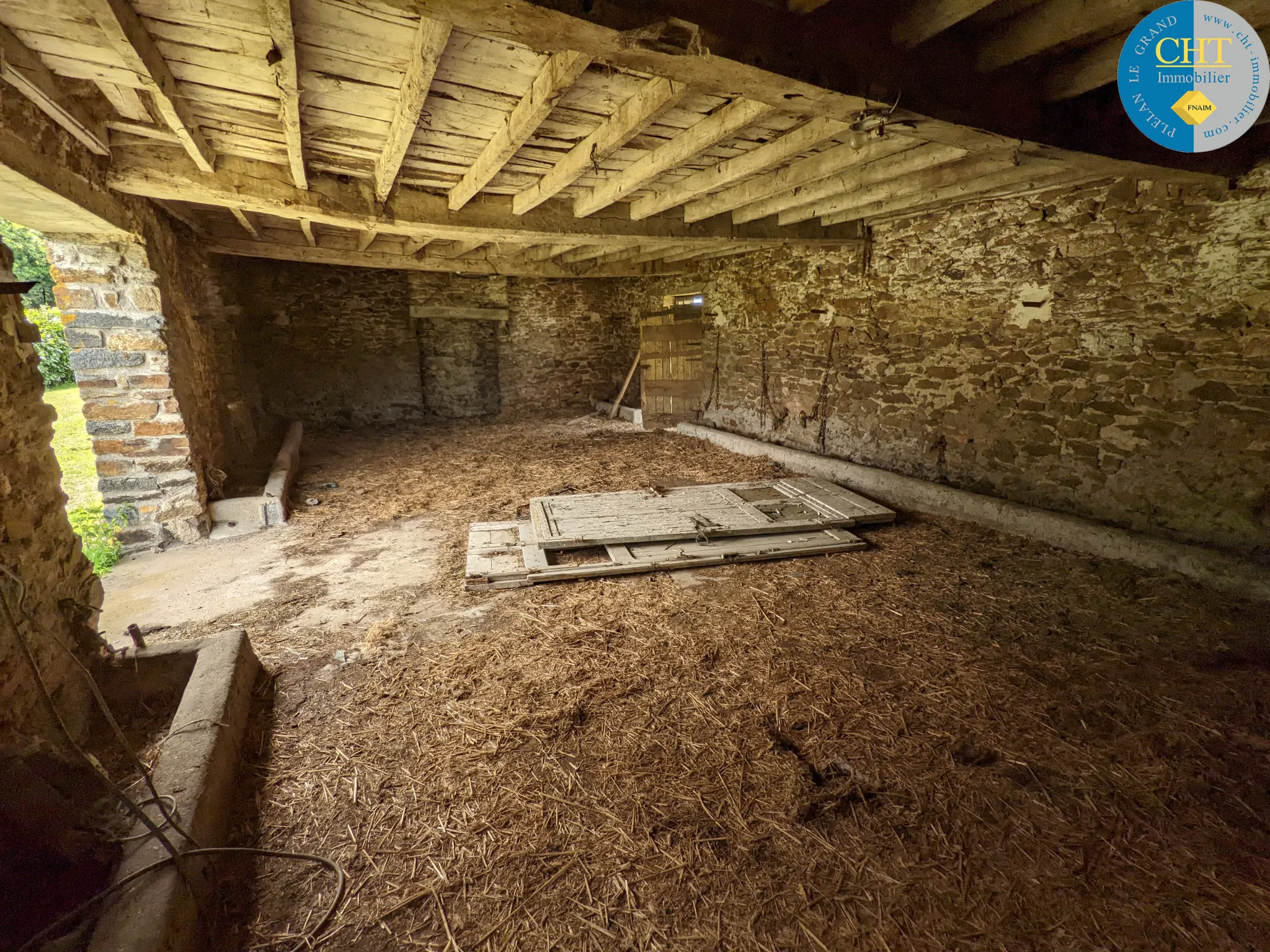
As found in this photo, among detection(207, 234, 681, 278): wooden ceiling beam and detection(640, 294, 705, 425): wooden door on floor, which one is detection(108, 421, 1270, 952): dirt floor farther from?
detection(640, 294, 705, 425): wooden door on floor

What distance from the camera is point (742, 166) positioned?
3.15 m

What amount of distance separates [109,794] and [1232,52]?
16.2ft

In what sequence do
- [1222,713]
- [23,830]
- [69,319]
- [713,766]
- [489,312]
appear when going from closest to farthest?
[23,830] < [713,766] < [1222,713] < [69,319] < [489,312]

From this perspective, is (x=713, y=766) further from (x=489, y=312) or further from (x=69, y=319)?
(x=489, y=312)

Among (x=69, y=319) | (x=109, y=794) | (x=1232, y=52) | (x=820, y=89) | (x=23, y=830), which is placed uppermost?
(x=1232, y=52)

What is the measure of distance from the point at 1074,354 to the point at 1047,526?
123cm

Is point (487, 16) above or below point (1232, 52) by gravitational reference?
below

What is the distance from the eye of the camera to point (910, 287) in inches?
190

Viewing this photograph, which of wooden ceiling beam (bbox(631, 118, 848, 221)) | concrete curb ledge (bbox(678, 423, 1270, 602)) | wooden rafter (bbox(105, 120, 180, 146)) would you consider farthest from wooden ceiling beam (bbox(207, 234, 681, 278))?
concrete curb ledge (bbox(678, 423, 1270, 602))

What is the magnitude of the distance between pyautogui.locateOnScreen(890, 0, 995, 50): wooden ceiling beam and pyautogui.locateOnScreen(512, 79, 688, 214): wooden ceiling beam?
2.48 ft

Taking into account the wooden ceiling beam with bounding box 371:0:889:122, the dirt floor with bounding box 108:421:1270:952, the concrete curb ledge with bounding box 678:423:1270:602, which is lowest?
the dirt floor with bounding box 108:421:1270:952

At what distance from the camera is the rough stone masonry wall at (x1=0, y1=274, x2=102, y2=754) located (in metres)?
1.61

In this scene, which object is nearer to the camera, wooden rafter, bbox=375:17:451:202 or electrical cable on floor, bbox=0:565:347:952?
electrical cable on floor, bbox=0:565:347:952

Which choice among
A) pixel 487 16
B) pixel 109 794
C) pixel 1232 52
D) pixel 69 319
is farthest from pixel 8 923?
pixel 1232 52
